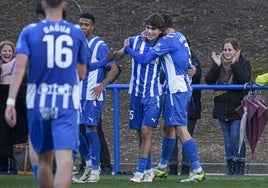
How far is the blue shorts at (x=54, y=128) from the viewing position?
9.92 meters

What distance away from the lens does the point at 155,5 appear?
28516 millimetres

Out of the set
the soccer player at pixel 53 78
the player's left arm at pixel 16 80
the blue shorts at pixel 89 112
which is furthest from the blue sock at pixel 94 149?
the player's left arm at pixel 16 80

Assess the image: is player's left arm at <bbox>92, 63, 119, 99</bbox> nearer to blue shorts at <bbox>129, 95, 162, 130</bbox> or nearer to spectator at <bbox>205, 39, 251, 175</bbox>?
blue shorts at <bbox>129, 95, 162, 130</bbox>

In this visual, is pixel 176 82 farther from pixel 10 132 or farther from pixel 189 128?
pixel 10 132

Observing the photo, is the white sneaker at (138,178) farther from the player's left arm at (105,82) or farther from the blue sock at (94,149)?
the player's left arm at (105,82)

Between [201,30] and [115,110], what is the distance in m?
10.4

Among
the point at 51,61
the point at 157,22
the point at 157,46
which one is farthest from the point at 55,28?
the point at 157,22

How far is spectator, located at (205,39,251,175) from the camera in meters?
16.6

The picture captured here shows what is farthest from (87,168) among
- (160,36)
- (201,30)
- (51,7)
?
(201,30)

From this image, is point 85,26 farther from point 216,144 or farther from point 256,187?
point 216,144

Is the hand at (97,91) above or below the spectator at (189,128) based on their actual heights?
above

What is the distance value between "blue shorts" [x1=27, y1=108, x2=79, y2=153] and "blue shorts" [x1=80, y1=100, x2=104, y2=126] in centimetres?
463

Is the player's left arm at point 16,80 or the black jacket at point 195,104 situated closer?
the player's left arm at point 16,80

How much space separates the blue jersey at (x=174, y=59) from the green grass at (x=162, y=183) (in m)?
1.29
